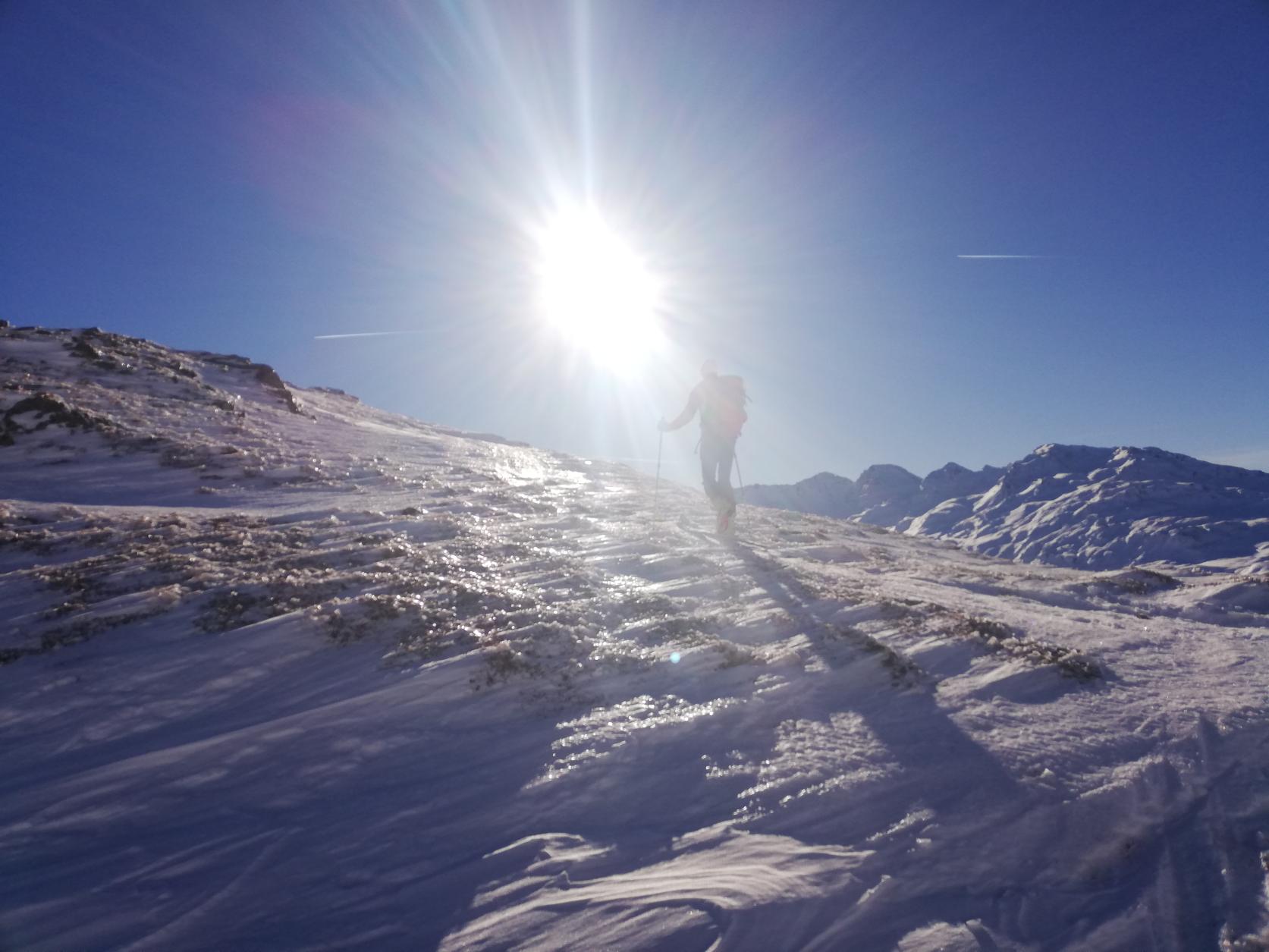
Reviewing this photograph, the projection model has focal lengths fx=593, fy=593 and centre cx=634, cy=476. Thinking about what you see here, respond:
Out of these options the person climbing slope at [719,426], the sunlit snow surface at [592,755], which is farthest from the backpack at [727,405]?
the sunlit snow surface at [592,755]

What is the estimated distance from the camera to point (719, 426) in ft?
41.4

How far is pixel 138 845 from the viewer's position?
10.5 feet

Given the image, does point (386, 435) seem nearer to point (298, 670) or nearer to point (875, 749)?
point (298, 670)

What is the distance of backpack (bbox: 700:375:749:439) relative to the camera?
1252cm

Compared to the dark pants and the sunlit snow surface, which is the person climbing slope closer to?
the dark pants

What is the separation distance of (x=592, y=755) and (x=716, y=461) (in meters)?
9.47

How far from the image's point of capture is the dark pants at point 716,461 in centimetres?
1274

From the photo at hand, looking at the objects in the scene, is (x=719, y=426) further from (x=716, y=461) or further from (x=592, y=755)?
(x=592, y=755)

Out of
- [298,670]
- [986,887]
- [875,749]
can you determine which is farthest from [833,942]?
[298,670]

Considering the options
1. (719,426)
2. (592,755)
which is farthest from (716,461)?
(592,755)

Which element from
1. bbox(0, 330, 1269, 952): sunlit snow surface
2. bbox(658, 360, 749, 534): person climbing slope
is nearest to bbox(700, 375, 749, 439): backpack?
bbox(658, 360, 749, 534): person climbing slope

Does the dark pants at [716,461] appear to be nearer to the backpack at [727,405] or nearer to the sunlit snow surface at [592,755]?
the backpack at [727,405]

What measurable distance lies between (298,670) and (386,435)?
1869cm

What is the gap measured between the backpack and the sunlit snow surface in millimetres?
4794
